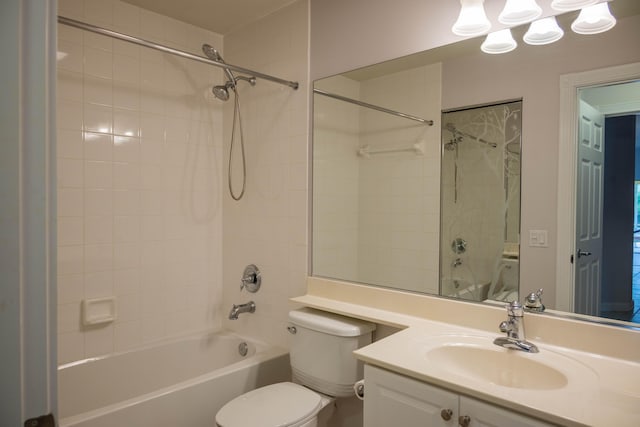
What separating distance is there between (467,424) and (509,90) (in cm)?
121

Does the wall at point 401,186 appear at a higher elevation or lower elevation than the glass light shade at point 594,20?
lower

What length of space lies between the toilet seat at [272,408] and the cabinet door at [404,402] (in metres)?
0.41

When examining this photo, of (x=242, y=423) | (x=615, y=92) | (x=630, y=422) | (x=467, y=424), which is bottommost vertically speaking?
(x=242, y=423)

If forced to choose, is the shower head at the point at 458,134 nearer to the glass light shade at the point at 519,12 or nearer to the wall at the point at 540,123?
the wall at the point at 540,123

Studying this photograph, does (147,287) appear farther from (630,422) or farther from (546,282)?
(630,422)

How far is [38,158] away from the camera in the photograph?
521 millimetres

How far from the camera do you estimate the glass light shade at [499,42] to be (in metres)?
1.53

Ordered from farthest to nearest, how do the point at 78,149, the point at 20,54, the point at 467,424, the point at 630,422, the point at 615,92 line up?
the point at 78,149 < the point at 615,92 < the point at 467,424 < the point at 630,422 < the point at 20,54

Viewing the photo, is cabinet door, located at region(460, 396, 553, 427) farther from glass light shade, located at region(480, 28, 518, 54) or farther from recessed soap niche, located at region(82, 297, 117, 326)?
recessed soap niche, located at region(82, 297, 117, 326)

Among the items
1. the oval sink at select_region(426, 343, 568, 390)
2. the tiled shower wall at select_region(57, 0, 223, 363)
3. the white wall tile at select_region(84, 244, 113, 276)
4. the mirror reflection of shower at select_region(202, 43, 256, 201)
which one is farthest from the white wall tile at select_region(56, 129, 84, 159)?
the oval sink at select_region(426, 343, 568, 390)

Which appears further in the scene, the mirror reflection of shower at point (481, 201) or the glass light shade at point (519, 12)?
the mirror reflection of shower at point (481, 201)

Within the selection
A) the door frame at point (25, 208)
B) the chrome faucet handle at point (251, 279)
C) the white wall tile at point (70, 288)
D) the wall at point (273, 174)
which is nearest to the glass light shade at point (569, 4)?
the wall at point (273, 174)

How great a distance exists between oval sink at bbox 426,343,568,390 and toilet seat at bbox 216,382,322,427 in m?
0.62

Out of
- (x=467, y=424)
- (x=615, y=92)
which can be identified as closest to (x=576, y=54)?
(x=615, y=92)
